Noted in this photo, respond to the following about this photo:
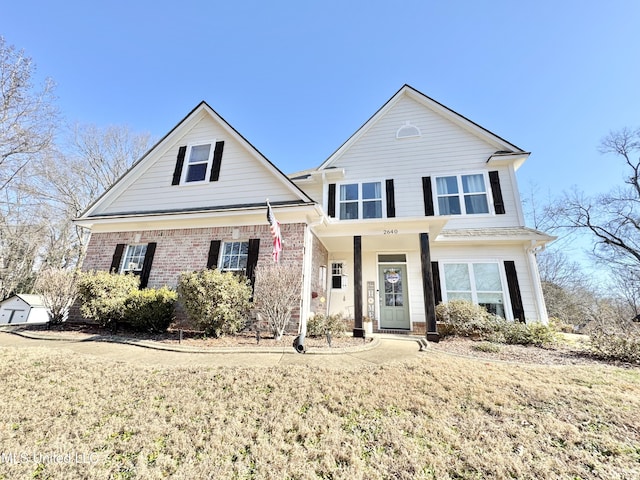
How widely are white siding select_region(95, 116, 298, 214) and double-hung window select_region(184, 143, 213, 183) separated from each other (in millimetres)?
292

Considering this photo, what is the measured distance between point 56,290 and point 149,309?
123 inches

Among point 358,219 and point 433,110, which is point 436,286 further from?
point 433,110

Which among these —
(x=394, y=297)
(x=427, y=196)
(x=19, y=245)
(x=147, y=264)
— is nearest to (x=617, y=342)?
(x=394, y=297)

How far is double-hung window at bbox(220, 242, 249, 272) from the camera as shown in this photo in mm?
7727

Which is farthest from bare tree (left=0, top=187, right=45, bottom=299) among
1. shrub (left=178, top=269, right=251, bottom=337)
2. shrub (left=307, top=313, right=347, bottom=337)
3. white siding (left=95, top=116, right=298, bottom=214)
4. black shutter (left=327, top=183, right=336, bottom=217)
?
shrub (left=307, top=313, right=347, bottom=337)

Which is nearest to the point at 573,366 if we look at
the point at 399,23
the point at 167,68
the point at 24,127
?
the point at 399,23

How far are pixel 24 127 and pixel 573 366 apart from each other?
22570 mm

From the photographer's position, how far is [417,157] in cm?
1051

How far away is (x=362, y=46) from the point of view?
32.9ft

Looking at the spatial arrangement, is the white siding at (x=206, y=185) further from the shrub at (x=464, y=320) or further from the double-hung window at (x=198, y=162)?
the shrub at (x=464, y=320)

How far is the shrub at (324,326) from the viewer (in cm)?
660

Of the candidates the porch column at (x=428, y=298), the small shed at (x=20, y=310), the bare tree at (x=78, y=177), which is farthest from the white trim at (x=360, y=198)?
the bare tree at (x=78, y=177)

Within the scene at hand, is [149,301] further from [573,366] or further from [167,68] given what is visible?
[167,68]

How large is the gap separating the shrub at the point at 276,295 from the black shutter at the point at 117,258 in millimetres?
5447
